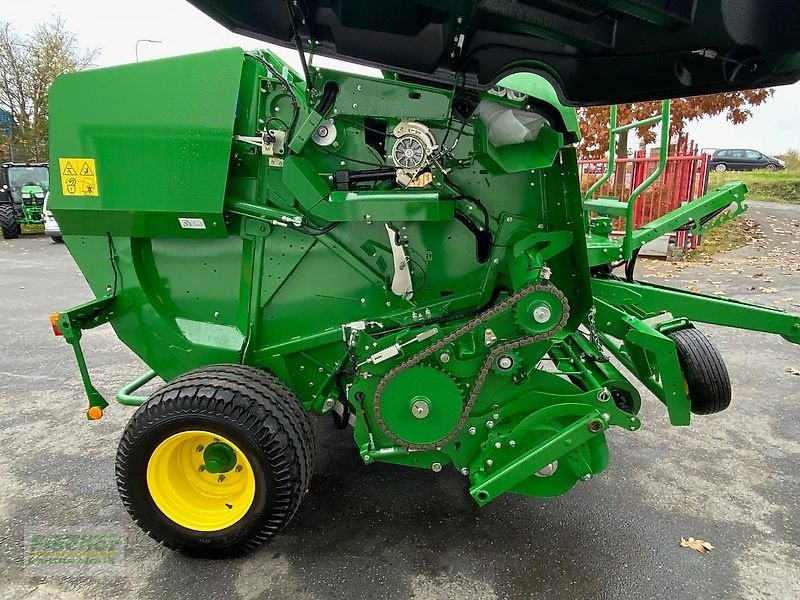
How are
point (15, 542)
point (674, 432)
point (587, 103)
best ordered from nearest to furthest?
1. point (587, 103)
2. point (15, 542)
3. point (674, 432)

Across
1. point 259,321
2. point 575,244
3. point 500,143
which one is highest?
point 500,143

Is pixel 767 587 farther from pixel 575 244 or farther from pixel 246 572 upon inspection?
pixel 246 572

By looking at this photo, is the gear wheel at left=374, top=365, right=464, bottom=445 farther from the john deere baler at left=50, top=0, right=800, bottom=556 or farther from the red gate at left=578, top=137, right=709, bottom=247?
the red gate at left=578, top=137, right=709, bottom=247

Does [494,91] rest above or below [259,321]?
above

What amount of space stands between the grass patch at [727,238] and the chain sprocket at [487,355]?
344 inches

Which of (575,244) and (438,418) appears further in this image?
(575,244)

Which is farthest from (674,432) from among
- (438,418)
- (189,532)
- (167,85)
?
(167,85)

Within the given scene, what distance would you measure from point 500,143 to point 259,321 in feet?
5.07

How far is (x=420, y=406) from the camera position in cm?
272

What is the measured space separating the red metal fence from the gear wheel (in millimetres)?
8148

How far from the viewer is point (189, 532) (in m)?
2.77

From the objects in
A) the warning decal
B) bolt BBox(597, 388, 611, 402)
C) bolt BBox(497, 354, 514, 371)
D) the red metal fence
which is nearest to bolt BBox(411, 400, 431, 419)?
bolt BBox(497, 354, 514, 371)

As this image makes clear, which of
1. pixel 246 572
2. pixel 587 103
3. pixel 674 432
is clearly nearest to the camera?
pixel 587 103

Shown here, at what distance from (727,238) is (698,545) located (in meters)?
10.7
